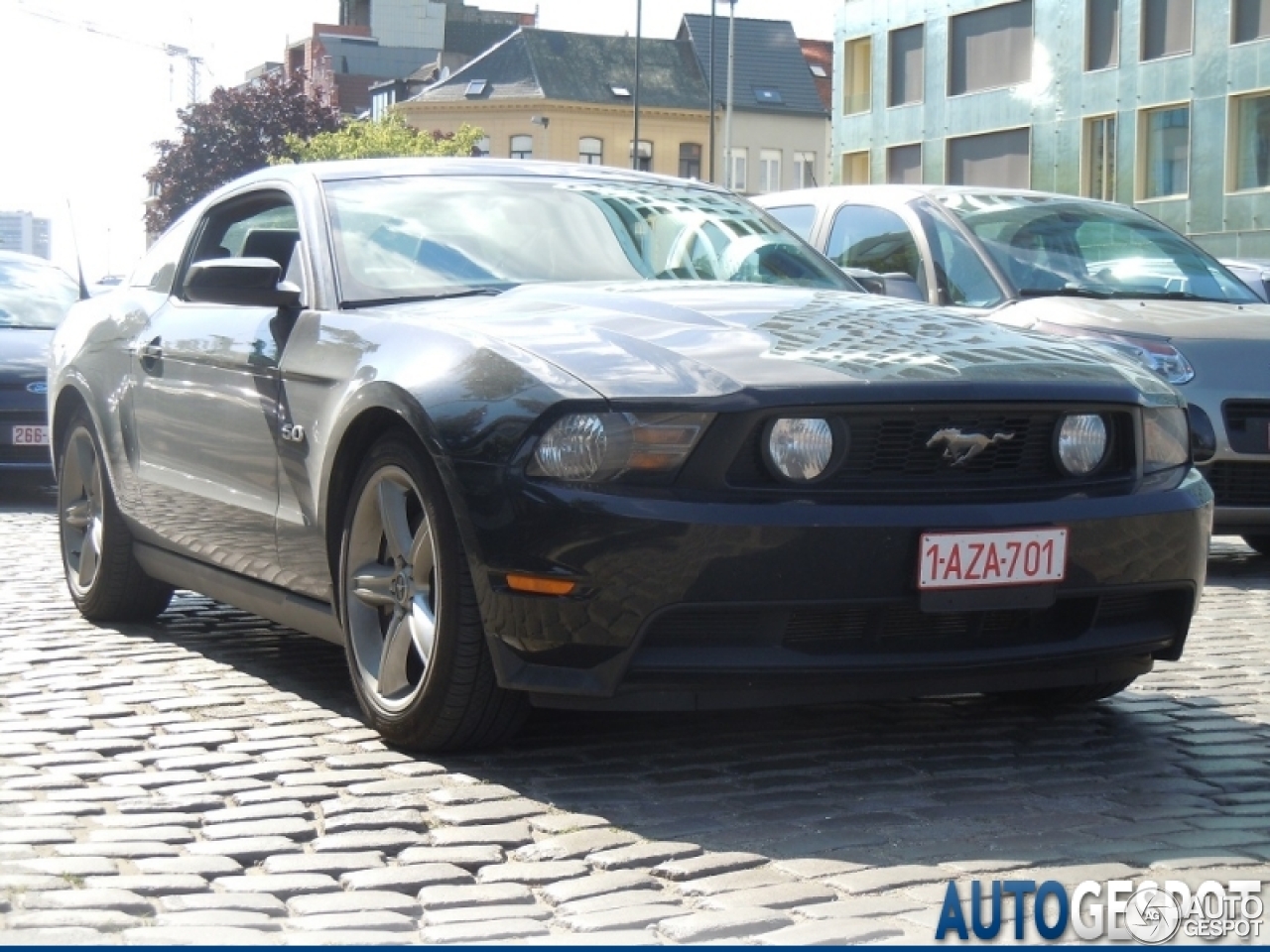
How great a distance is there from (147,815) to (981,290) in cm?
585

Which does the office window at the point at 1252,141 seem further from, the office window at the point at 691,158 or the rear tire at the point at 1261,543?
the office window at the point at 691,158

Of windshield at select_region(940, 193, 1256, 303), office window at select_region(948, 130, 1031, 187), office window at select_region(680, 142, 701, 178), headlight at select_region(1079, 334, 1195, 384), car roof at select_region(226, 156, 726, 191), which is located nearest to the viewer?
car roof at select_region(226, 156, 726, 191)

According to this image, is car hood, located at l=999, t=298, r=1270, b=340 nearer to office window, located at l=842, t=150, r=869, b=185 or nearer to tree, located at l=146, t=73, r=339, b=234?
office window, located at l=842, t=150, r=869, b=185

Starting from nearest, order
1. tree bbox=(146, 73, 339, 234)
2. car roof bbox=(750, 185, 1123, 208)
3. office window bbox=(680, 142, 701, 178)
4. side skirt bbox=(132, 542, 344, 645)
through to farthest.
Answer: side skirt bbox=(132, 542, 344, 645) < car roof bbox=(750, 185, 1123, 208) < tree bbox=(146, 73, 339, 234) < office window bbox=(680, 142, 701, 178)

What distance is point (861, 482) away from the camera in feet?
15.1

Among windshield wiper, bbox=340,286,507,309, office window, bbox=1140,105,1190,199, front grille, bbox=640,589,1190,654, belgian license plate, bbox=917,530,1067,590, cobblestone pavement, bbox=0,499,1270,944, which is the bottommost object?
cobblestone pavement, bbox=0,499,1270,944

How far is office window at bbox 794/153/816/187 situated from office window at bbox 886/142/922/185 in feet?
110

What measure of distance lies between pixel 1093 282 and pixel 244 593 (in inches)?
197

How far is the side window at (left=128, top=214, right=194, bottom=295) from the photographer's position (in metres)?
7.20

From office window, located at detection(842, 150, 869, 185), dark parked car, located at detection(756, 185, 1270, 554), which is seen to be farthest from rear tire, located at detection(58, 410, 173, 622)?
office window, located at detection(842, 150, 869, 185)

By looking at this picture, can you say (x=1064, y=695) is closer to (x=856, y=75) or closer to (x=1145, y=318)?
(x=1145, y=318)

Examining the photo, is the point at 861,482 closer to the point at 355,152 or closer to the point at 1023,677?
the point at 1023,677

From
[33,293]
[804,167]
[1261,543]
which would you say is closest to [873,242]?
[1261,543]

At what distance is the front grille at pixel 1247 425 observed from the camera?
8953 mm
